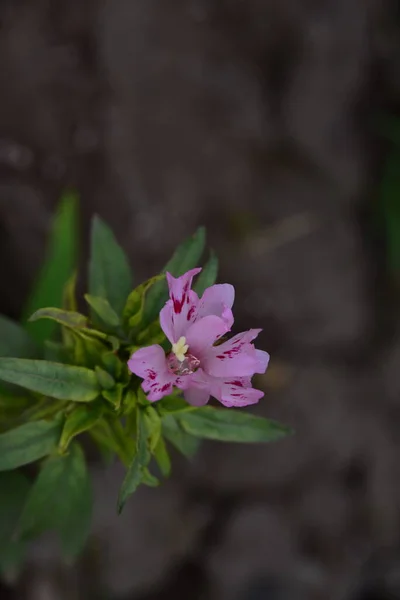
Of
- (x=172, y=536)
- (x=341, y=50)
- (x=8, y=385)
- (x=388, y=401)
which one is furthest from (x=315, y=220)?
(x=8, y=385)

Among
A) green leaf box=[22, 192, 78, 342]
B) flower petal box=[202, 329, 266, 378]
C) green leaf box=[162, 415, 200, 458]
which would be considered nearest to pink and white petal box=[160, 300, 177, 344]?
flower petal box=[202, 329, 266, 378]

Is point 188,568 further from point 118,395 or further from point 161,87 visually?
point 161,87

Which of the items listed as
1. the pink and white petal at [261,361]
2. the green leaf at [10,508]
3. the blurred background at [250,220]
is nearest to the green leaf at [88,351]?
the pink and white petal at [261,361]

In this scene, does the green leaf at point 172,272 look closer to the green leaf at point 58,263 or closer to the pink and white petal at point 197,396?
the pink and white petal at point 197,396

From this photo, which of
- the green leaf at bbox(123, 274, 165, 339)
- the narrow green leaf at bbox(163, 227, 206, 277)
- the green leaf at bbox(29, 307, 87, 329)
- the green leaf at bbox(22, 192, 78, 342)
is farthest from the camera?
the green leaf at bbox(22, 192, 78, 342)

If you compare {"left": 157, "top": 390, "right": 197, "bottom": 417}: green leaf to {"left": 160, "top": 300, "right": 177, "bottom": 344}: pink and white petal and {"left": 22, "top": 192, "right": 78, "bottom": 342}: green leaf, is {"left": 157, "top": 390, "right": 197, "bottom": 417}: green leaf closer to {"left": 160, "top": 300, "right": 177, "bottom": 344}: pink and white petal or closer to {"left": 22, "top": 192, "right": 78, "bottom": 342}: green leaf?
{"left": 160, "top": 300, "right": 177, "bottom": 344}: pink and white petal

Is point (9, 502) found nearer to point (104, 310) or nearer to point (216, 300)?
point (104, 310)
